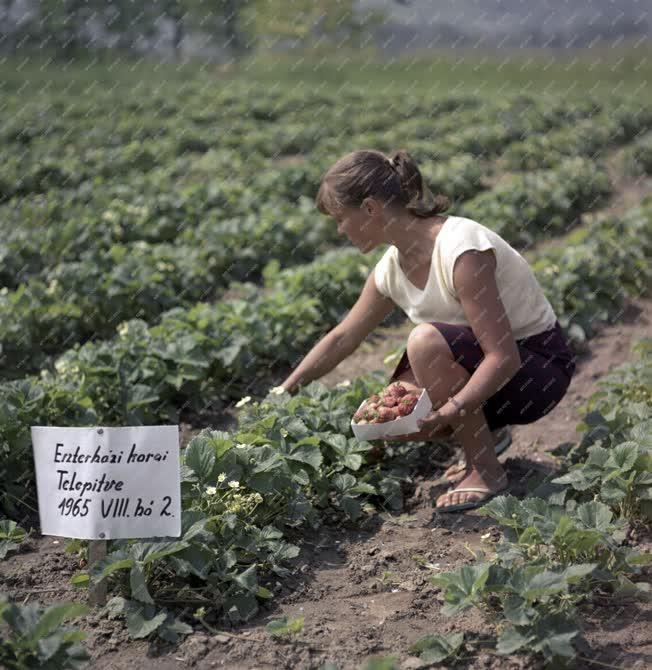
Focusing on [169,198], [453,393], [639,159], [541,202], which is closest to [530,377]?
[453,393]

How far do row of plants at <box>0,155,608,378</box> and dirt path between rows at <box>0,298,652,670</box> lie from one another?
6.63 feet

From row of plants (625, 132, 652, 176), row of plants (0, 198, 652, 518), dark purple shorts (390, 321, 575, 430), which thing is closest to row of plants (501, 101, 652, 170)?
row of plants (625, 132, 652, 176)

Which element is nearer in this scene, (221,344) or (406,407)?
(406,407)

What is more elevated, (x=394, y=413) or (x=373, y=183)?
(x=373, y=183)

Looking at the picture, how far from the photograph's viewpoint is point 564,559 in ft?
8.56

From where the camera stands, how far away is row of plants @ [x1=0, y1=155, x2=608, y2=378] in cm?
501

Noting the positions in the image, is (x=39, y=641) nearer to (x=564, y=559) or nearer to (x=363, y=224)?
(x=564, y=559)

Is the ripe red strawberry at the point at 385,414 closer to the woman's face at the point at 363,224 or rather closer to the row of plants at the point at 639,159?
the woman's face at the point at 363,224

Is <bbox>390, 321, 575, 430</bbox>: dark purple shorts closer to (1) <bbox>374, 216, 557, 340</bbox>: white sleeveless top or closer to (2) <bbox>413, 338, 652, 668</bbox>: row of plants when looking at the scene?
(1) <bbox>374, 216, 557, 340</bbox>: white sleeveless top

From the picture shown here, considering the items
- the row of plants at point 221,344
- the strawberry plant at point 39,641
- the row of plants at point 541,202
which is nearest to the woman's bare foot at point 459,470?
the row of plants at point 221,344

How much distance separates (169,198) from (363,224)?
191 inches

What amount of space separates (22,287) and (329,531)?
2684 mm

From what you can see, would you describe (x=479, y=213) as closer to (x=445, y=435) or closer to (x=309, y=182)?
(x=309, y=182)

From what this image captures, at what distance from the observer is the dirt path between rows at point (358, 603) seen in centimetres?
242
